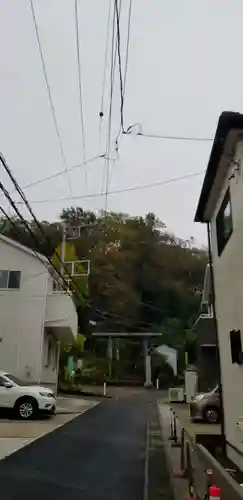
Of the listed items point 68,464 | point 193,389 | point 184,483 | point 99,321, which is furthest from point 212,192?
point 99,321

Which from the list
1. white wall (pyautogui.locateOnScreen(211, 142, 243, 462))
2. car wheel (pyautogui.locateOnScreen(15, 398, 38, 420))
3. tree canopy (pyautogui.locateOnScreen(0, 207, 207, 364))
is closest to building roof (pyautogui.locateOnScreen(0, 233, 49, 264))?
car wheel (pyautogui.locateOnScreen(15, 398, 38, 420))

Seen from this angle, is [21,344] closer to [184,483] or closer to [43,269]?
[43,269]

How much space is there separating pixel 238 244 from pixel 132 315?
130 ft

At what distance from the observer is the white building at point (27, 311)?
20750 mm

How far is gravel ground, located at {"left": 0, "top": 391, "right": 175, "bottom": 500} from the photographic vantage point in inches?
228

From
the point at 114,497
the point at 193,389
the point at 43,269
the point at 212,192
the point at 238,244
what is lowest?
the point at 114,497

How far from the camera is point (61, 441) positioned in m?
10.3

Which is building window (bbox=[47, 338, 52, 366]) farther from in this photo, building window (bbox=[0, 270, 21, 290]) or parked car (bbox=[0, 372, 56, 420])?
parked car (bbox=[0, 372, 56, 420])

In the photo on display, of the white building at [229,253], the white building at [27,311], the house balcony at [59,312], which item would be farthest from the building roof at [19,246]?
the white building at [229,253]

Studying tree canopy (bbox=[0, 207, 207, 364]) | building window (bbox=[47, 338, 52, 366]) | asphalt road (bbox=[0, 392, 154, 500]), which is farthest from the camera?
tree canopy (bbox=[0, 207, 207, 364])

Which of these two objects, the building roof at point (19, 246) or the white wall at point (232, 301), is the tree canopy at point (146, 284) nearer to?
the building roof at point (19, 246)

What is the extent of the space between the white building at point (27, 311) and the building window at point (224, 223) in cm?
1391

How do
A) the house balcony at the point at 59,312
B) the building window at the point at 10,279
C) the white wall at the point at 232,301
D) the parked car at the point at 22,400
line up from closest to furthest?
the white wall at the point at 232,301 → the parked car at the point at 22,400 → the house balcony at the point at 59,312 → the building window at the point at 10,279

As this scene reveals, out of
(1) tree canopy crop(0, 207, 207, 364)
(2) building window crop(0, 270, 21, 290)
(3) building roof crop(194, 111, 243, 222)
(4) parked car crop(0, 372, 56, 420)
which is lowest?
(4) parked car crop(0, 372, 56, 420)
